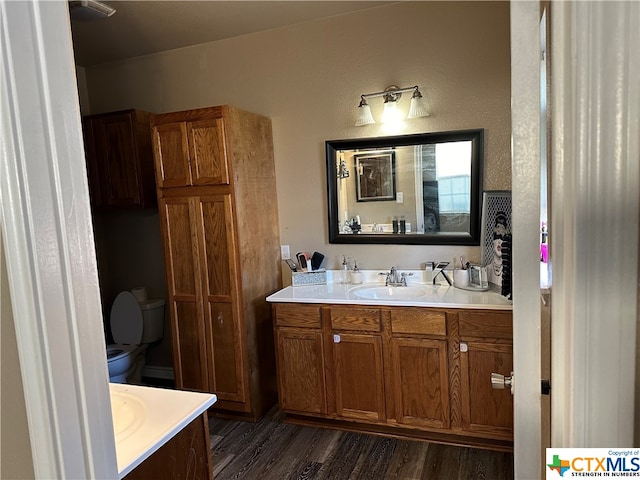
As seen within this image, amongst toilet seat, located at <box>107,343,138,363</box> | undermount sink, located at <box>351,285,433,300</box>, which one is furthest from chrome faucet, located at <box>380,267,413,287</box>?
toilet seat, located at <box>107,343,138,363</box>

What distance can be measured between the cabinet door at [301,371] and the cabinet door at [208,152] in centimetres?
106

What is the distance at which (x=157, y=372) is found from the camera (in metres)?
3.78

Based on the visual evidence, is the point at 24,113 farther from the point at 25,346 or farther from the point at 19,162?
the point at 25,346

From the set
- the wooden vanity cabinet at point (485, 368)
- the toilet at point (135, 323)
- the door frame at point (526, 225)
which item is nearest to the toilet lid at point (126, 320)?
the toilet at point (135, 323)

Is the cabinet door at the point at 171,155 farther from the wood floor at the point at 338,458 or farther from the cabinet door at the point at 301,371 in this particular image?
the wood floor at the point at 338,458

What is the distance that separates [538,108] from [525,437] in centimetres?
50

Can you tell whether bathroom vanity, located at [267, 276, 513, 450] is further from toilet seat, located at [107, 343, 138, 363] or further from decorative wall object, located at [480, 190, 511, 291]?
toilet seat, located at [107, 343, 138, 363]

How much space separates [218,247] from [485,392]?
1.80 m

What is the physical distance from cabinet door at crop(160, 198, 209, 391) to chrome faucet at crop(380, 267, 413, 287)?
1.26 metres

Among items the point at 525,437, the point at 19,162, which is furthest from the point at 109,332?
the point at 525,437

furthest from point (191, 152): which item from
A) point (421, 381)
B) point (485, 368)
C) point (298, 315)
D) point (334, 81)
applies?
point (485, 368)

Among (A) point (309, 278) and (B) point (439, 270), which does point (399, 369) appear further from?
(A) point (309, 278)

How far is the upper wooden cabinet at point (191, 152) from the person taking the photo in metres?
2.76

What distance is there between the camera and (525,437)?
0.69 meters
